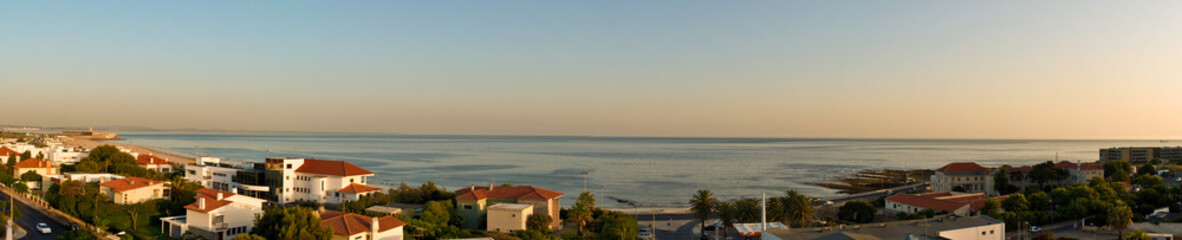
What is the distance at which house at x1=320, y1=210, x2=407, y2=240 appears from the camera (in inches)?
1205

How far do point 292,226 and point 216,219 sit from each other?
31.1 ft

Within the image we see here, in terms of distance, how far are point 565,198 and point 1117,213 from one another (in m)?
47.8

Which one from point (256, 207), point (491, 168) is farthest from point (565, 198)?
point (491, 168)

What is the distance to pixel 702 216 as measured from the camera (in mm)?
44312

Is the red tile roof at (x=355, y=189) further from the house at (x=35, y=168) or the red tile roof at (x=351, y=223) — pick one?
the house at (x=35, y=168)

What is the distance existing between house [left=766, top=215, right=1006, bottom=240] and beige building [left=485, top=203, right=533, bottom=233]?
1504 cm

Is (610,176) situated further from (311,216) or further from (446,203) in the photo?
(311,216)

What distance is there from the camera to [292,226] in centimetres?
2936

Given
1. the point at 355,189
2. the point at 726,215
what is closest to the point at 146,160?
the point at 355,189

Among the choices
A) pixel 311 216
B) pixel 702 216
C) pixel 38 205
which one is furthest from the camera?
pixel 38 205

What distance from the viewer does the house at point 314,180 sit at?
53875 mm

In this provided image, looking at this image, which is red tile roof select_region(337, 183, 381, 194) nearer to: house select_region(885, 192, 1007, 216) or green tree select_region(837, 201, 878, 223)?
green tree select_region(837, 201, 878, 223)

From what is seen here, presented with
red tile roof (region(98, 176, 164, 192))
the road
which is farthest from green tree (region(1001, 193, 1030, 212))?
red tile roof (region(98, 176, 164, 192))

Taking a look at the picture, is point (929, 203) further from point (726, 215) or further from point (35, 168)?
point (35, 168)
